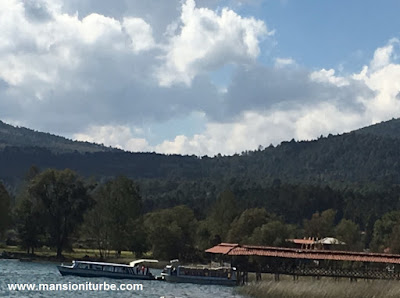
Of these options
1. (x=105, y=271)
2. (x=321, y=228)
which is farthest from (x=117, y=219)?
(x=321, y=228)

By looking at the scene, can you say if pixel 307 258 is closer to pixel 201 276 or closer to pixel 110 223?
pixel 201 276

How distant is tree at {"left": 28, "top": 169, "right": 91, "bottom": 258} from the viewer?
12988 cm

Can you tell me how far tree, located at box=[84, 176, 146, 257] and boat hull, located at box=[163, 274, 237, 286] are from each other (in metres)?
36.6

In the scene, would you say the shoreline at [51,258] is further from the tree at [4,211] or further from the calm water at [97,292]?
the calm water at [97,292]

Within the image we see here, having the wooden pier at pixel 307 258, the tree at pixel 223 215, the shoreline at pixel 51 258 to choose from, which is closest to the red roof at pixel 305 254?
the wooden pier at pixel 307 258

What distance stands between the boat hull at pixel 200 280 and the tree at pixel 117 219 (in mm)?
36622

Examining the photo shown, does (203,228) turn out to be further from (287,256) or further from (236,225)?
(287,256)

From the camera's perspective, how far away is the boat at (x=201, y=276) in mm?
95625

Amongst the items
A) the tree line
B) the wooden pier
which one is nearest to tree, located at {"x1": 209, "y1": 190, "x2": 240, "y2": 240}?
the tree line

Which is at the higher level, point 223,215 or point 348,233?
point 223,215

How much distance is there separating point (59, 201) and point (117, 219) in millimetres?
12842

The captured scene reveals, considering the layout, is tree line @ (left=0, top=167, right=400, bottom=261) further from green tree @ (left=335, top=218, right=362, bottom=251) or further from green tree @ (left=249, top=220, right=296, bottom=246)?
green tree @ (left=335, top=218, right=362, bottom=251)

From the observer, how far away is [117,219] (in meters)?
138

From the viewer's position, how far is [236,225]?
137m
